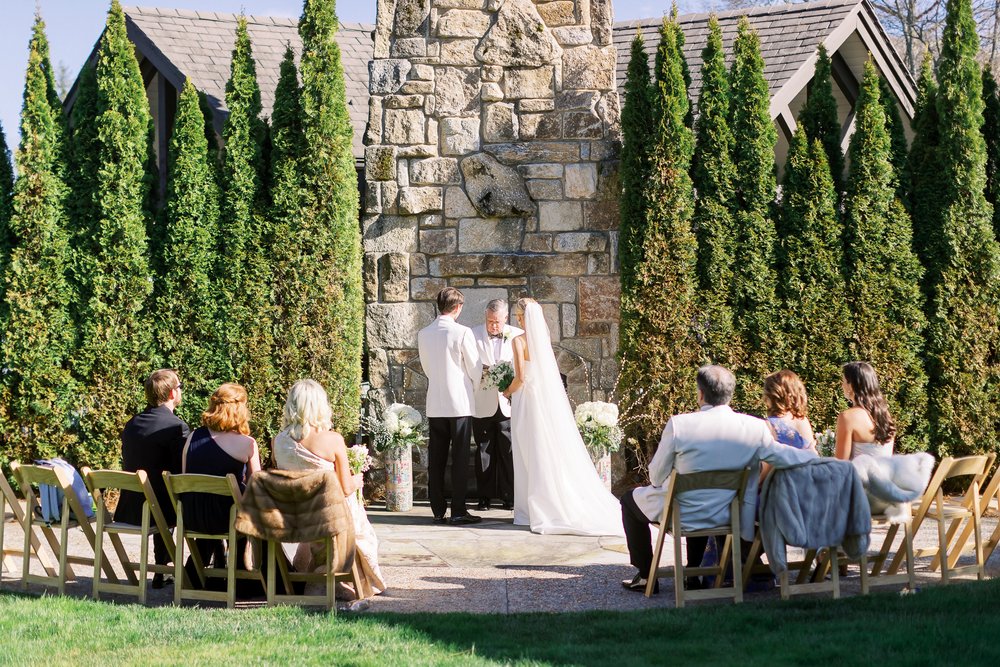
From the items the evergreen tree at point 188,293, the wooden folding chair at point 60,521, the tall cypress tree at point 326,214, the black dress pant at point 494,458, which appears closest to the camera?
the wooden folding chair at point 60,521

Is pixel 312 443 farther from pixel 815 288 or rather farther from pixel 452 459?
pixel 815 288

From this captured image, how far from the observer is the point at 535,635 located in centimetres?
534

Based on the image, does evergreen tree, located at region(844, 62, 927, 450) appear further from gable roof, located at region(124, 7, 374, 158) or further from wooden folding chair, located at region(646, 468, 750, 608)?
gable roof, located at region(124, 7, 374, 158)

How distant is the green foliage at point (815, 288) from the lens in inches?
394

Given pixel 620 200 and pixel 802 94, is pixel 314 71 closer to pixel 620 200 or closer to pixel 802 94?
pixel 620 200

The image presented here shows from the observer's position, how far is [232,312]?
991 centimetres

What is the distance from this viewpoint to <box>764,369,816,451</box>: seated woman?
6590mm

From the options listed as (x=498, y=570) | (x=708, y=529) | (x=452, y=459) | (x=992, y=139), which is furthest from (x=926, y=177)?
(x=498, y=570)

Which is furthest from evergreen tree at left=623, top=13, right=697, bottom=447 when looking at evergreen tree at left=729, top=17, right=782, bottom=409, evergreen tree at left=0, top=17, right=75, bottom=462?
evergreen tree at left=0, top=17, right=75, bottom=462

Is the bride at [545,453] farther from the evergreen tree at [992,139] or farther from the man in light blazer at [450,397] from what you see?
the evergreen tree at [992,139]

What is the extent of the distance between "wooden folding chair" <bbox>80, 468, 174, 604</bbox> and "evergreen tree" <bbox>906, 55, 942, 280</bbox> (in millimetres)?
7354

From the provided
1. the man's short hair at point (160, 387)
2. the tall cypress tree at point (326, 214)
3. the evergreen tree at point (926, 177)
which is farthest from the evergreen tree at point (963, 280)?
the man's short hair at point (160, 387)

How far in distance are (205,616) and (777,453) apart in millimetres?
3200

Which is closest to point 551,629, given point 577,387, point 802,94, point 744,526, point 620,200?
point 744,526
